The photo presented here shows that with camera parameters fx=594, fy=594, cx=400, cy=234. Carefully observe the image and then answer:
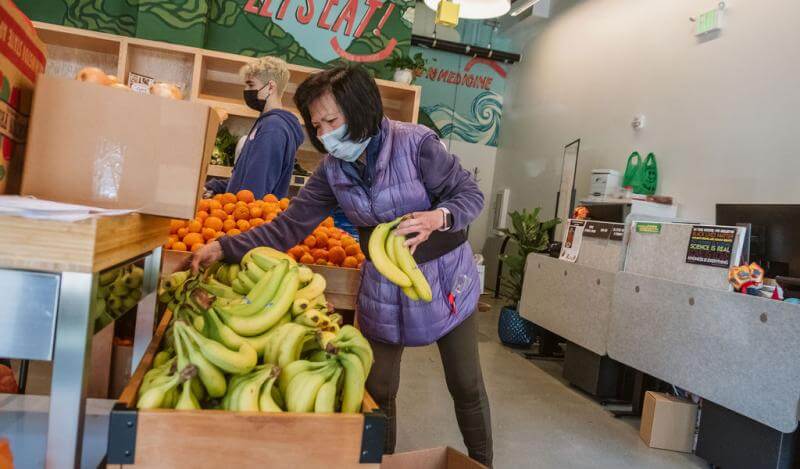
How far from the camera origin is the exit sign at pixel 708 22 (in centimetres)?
487

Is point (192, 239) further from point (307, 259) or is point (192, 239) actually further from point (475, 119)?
point (475, 119)

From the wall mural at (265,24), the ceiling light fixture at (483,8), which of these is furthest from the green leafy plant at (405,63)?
the ceiling light fixture at (483,8)

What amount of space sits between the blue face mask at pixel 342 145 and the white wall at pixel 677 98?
3549 mm

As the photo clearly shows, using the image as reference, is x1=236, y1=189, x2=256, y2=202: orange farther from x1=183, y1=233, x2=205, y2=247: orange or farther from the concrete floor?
the concrete floor

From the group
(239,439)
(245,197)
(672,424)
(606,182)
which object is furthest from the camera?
(606,182)

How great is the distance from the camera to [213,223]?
2.38 meters

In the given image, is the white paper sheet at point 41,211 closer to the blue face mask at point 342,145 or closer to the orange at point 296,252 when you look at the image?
the blue face mask at point 342,145

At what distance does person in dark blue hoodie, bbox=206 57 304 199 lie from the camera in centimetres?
292

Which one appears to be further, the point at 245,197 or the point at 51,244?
the point at 245,197

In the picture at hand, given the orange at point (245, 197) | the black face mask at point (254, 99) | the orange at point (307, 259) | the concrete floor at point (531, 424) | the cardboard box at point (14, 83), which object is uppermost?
the black face mask at point (254, 99)

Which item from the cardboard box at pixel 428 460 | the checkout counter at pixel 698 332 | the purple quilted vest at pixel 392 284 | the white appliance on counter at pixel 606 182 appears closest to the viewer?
the cardboard box at pixel 428 460

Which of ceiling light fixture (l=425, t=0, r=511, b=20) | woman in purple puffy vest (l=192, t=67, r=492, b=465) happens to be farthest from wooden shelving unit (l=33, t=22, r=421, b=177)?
woman in purple puffy vest (l=192, t=67, r=492, b=465)

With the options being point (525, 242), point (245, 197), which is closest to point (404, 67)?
point (525, 242)

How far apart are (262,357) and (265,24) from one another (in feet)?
17.1
